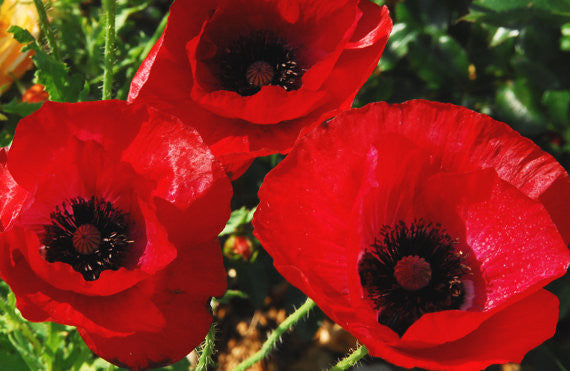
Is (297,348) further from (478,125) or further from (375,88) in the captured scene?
(478,125)

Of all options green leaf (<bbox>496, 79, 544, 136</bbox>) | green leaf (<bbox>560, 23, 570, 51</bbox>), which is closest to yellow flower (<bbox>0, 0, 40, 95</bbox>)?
green leaf (<bbox>496, 79, 544, 136</bbox>)

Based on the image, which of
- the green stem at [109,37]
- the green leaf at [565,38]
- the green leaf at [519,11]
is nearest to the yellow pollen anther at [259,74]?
the green stem at [109,37]

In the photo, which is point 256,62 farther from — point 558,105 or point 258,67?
point 558,105

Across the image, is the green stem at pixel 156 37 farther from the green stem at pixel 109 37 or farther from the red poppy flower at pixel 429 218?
the red poppy flower at pixel 429 218

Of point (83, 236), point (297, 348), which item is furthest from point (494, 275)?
point (297, 348)

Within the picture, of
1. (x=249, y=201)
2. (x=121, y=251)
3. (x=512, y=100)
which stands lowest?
(x=249, y=201)

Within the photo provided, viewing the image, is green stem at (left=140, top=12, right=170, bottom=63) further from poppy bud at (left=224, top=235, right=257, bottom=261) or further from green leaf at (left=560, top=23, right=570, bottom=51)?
green leaf at (left=560, top=23, right=570, bottom=51)

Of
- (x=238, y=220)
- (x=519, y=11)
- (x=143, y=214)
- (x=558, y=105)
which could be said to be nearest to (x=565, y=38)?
(x=558, y=105)
